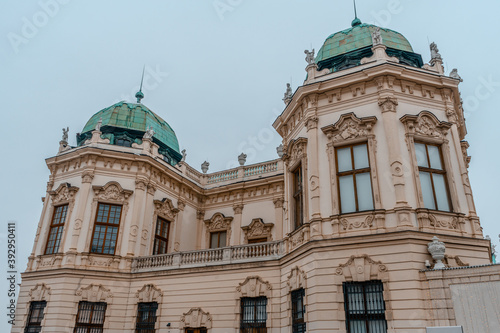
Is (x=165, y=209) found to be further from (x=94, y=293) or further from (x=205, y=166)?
(x=94, y=293)

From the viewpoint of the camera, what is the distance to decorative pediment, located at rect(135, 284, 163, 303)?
18.3 meters

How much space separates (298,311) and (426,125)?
26.5 feet

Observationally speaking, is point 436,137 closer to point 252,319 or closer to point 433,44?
point 433,44

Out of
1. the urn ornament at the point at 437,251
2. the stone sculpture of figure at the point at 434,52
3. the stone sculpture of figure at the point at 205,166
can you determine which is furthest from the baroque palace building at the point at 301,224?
the stone sculpture of figure at the point at 205,166

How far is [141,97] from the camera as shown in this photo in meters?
28.0

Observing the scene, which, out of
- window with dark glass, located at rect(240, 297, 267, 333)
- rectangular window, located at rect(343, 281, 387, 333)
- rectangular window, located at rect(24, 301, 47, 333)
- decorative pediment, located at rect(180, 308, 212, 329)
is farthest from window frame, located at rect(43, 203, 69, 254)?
rectangular window, located at rect(343, 281, 387, 333)

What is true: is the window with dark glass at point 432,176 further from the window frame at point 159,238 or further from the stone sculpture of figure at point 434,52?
the window frame at point 159,238

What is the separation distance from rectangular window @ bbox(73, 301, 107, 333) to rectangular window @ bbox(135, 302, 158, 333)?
161 cm

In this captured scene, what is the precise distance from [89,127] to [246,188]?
998cm

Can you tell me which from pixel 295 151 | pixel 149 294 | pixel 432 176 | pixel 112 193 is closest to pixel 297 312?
pixel 295 151

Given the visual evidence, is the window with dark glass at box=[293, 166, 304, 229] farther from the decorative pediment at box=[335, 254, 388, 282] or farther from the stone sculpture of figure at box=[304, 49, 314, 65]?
the stone sculpture of figure at box=[304, 49, 314, 65]

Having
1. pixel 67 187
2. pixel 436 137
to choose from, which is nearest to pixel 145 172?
pixel 67 187

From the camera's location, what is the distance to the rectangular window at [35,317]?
17.9 meters

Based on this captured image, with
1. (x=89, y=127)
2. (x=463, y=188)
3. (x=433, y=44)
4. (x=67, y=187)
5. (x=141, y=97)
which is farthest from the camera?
(x=141, y=97)
